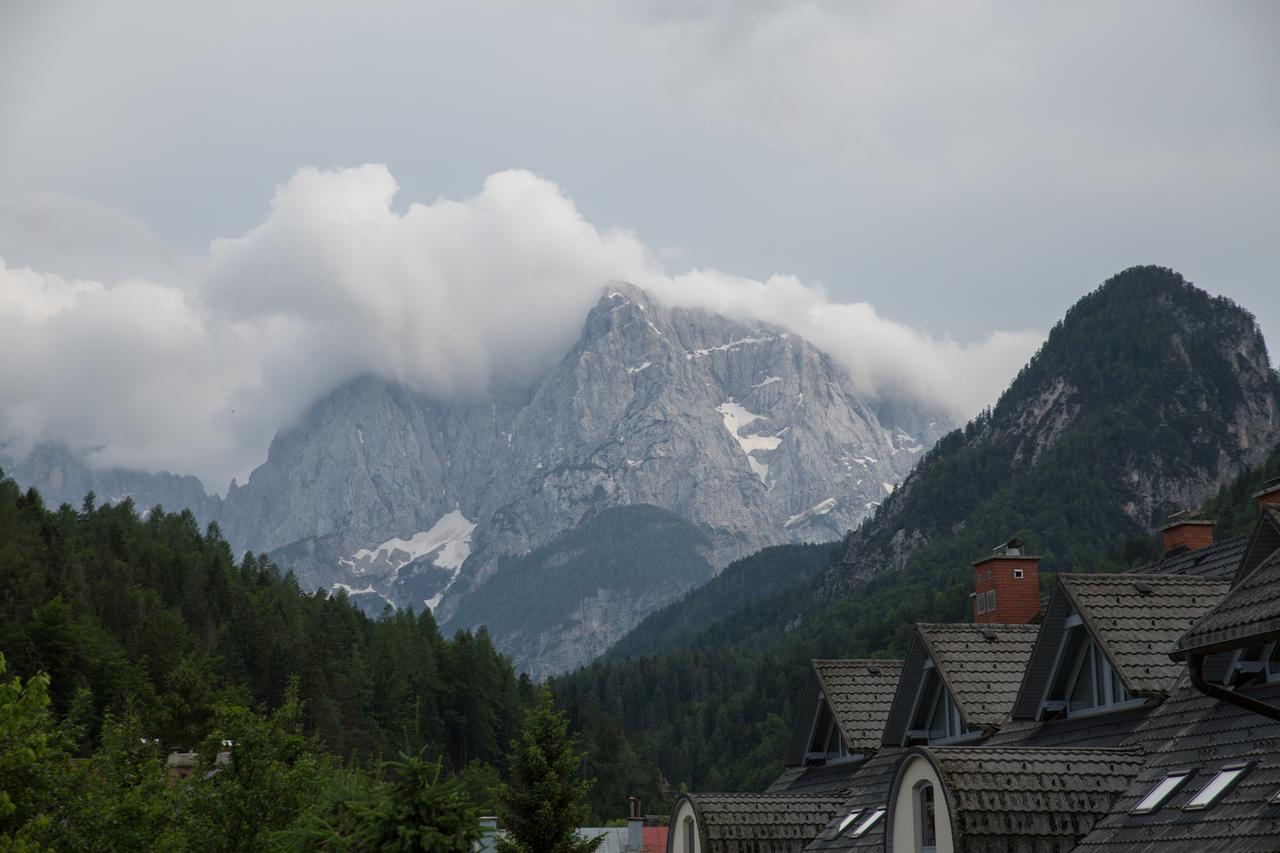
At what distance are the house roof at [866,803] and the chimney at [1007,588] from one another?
5671mm

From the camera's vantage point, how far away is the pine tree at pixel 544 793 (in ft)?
103

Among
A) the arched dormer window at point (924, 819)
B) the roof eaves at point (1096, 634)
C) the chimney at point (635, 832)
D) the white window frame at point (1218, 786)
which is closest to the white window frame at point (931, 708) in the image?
the roof eaves at point (1096, 634)

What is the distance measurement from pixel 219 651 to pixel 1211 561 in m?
128

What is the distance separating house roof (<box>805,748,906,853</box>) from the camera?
25.6 metres

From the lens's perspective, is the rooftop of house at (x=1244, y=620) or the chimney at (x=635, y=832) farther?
the chimney at (x=635, y=832)

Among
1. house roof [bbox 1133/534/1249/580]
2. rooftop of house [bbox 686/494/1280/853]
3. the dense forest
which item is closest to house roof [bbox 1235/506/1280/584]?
rooftop of house [bbox 686/494/1280/853]

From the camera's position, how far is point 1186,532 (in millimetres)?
32219

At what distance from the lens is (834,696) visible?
33.2 m

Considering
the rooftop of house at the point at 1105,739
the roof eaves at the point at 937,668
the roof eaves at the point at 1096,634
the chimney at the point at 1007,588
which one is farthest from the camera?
the chimney at the point at 1007,588

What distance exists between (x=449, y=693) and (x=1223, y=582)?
470ft

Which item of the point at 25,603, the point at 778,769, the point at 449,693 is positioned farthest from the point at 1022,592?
the point at 449,693

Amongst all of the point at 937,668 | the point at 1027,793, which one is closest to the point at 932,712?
the point at 937,668

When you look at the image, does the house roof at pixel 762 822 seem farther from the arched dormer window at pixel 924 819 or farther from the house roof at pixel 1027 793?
the house roof at pixel 1027 793

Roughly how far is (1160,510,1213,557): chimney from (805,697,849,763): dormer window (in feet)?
28.5
